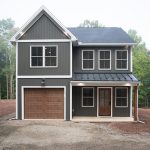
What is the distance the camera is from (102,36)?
76.9 feet

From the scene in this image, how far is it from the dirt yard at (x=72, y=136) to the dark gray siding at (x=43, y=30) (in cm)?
579

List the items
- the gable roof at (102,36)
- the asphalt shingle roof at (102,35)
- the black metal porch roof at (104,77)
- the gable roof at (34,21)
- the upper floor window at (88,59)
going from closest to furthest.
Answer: the gable roof at (34,21) < the black metal porch roof at (104,77) < the gable roof at (102,36) < the asphalt shingle roof at (102,35) < the upper floor window at (88,59)

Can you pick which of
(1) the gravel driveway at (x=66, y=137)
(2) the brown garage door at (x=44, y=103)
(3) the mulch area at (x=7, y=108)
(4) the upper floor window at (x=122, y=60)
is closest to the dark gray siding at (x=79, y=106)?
(2) the brown garage door at (x=44, y=103)

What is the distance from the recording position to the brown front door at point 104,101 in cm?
2216

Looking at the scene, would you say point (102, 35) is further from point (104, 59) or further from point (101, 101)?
point (101, 101)

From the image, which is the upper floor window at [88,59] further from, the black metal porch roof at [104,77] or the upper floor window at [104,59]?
the black metal porch roof at [104,77]

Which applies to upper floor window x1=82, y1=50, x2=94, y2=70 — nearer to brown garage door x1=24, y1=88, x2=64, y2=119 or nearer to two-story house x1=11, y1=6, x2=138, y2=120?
two-story house x1=11, y1=6, x2=138, y2=120

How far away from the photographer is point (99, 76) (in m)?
21.4

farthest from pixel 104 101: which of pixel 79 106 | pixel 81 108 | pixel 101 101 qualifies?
pixel 79 106

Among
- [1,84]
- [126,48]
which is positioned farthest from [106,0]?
[126,48]

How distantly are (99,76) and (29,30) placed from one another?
19.5 feet

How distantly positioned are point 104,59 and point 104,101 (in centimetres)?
318

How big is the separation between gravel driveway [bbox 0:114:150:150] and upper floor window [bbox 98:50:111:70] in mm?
5342

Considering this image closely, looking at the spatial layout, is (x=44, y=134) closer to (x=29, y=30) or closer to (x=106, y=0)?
(x=29, y=30)
